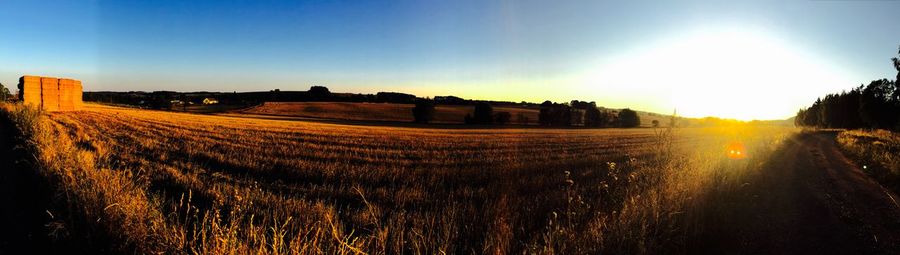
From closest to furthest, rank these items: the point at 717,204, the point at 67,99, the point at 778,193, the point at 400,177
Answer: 1. the point at 717,204
2. the point at 778,193
3. the point at 400,177
4. the point at 67,99

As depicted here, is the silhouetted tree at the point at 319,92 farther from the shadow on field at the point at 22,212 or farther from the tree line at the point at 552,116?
the shadow on field at the point at 22,212

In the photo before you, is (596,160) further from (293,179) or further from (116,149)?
(116,149)

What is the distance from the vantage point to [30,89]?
127 feet

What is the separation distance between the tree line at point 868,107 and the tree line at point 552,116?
3928 centimetres

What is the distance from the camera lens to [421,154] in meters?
17.4

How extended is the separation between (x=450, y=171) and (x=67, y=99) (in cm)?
5349

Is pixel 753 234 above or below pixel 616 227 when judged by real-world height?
below

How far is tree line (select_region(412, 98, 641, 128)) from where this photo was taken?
8775cm

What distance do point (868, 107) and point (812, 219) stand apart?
227ft

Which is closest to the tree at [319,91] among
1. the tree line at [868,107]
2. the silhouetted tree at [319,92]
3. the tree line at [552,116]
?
the silhouetted tree at [319,92]

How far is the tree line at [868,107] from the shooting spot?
45.1 metres

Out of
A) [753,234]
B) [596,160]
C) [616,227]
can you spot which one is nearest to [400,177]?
[616,227]

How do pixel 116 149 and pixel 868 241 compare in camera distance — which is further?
pixel 116 149

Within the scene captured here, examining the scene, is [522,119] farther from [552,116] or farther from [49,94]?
[49,94]
